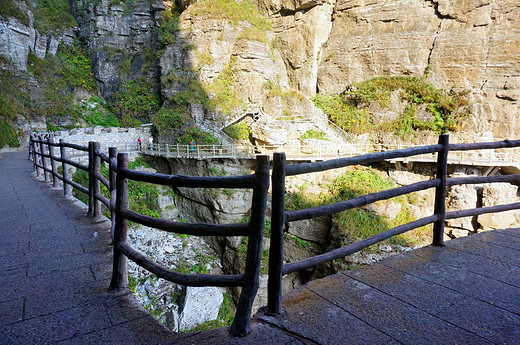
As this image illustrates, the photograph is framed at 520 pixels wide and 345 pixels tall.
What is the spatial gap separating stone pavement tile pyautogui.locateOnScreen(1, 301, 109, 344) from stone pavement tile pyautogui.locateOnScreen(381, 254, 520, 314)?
211cm

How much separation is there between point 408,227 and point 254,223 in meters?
1.57

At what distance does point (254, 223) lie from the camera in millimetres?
1460

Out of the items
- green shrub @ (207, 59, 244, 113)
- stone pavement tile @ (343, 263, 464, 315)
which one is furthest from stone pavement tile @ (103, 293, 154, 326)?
green shrub @ (207, 59, 244, 113)

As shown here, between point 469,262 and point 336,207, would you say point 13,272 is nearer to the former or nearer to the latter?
point 336,207

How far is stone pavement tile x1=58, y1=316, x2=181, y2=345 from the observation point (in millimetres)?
1459

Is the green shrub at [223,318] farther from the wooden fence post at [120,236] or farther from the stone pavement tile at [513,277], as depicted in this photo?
the stone pavement tile at [513,277]

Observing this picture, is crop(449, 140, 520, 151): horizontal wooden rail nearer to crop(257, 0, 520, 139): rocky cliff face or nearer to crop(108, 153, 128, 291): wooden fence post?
crop(108, 153, 128, 291): wooden fence post

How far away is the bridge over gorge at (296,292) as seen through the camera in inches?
55.7

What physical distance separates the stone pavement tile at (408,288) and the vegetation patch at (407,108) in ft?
54.3

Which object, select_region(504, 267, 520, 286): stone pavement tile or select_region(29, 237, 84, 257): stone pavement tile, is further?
select_region(29, 237, 84, 257): stone pavement tile

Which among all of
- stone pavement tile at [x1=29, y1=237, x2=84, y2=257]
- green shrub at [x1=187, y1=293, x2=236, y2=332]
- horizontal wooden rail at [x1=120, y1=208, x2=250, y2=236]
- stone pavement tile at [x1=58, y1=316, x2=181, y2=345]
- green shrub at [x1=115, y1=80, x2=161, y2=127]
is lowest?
green shrub at [x1=187, y1=293, x2=236, y2=332]

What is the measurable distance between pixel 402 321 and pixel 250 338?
819 millimetres

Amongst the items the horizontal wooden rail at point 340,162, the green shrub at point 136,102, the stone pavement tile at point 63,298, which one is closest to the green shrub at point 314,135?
the green shrub at point 136,102

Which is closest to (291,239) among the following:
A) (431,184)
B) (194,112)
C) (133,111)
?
(194,112)
